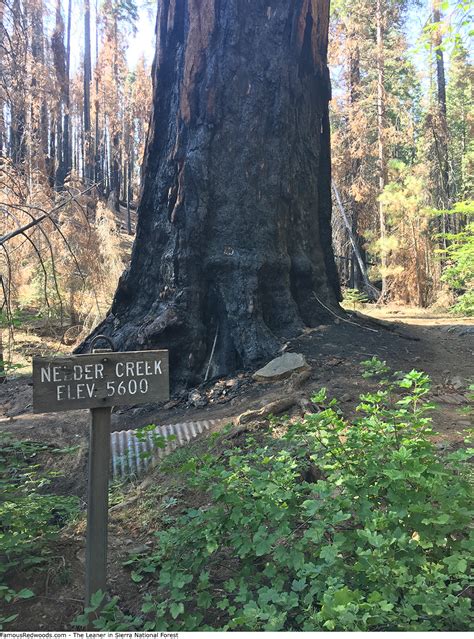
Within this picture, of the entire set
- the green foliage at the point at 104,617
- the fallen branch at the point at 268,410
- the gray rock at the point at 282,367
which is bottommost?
the green foliage at the point at 104,617

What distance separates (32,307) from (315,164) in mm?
9569

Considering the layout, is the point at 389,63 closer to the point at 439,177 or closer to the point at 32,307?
the point at 439,177

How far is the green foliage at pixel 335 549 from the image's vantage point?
183cm

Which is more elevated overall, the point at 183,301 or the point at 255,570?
the point at 183,301

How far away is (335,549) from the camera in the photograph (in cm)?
204

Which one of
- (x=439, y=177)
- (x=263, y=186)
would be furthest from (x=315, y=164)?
(x=439, y=177)

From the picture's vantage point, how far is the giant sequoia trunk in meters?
6.19

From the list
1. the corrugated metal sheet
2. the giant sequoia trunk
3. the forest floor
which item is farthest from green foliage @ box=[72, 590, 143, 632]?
the giant sequoia trunk

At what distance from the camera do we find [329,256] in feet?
26.4

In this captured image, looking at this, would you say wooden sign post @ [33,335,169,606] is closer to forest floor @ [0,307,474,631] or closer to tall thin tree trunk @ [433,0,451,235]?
forest floor @ [0,307,474,631]

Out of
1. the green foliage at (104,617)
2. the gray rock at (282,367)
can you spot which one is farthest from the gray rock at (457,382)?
the green foliage at (104,617)

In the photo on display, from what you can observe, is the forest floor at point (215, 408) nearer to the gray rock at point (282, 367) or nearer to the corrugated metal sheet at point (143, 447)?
the gray rock at point (282, 367)

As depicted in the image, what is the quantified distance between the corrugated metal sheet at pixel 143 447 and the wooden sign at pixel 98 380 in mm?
1824

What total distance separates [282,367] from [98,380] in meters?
3.35
